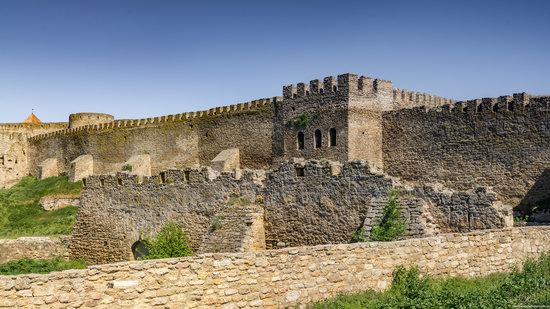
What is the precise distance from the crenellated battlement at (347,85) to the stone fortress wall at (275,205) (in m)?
11.7

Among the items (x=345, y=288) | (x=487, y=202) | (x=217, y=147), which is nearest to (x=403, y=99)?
(x=217, y=147)

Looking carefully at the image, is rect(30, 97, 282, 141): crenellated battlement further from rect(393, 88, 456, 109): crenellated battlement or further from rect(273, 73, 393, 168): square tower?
rect(393, 88, 456, 109): crenellated battlement

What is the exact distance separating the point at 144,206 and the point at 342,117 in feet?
38.3

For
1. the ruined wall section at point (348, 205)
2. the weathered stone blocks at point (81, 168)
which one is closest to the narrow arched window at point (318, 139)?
the ruined wall section at point (348, 205)

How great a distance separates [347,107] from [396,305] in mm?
22033

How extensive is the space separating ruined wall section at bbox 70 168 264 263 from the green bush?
0.89ft

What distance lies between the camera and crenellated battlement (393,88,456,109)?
33844 millimetres

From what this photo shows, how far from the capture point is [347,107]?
105 ft

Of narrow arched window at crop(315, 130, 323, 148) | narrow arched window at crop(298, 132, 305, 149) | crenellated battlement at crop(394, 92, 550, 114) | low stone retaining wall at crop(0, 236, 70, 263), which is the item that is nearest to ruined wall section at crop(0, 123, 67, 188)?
low stone retaining wall at crop(0, 236, 70, 263)

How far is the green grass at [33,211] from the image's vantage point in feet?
115

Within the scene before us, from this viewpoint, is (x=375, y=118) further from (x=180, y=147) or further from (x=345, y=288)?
(x=345, y=288)

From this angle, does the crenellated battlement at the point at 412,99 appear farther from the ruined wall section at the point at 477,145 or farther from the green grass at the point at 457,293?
the green grass at the point at 457,293

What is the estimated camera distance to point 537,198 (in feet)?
86.4

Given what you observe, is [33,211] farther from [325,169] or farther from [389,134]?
[325,169]
